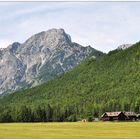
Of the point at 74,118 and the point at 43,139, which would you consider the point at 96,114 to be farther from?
the point at 43,139

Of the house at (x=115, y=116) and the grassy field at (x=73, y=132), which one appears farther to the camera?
the house at (x=115, y=116)

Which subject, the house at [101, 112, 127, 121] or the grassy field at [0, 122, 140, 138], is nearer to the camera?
the grassy field at [0, 122, 140, 138]

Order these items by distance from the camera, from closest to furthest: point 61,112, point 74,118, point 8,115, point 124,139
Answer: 1. point 124,139
2. point 74,118
3. point 8,115
4. point 61,112

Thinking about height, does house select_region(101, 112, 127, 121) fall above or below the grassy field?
above

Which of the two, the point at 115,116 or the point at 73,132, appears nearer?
A: the point at 73,132

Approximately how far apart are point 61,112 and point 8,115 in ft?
75.6

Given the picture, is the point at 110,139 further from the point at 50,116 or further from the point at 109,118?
the point at 50,116

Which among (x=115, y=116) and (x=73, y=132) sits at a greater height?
(x=115, y=116)

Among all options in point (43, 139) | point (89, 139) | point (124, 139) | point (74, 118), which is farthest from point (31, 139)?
point (74, 118)

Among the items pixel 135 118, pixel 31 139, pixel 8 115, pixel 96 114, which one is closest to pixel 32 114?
pixel 8 115

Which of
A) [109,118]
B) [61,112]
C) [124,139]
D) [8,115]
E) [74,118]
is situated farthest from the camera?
[61,112]

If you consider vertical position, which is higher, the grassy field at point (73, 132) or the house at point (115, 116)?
the house at point (115, 116)

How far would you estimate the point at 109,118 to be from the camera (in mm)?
155875

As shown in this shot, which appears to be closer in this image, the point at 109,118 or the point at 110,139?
the point at 110,139
